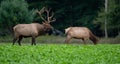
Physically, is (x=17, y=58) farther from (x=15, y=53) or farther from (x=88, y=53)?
(x=88, y=53)

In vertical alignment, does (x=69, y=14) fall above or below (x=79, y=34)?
below

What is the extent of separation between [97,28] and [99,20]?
24.6 feet

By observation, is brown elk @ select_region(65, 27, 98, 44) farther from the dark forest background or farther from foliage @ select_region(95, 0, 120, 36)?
foliage @ select_region(95, 0, 120, 36)

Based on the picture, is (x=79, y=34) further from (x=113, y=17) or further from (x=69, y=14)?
(x=69, y=14)

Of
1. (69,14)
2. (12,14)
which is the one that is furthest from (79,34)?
(69,14)

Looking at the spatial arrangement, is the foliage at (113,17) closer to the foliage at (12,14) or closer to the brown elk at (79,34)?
the foliage at (12,14)

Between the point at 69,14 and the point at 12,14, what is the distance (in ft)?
55.1

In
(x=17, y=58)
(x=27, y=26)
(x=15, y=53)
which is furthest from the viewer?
(x=27, y=26)

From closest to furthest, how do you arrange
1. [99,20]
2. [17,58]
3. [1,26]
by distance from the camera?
1. [17,58]
2. [1,26]
3. [99,20]

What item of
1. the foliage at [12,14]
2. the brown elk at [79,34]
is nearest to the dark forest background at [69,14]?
the foliage at [12,14]

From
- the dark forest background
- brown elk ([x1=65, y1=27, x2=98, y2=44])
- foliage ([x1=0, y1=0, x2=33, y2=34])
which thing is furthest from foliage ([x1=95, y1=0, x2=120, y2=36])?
brown elk ([x1=65, y1=27, x2=98, y2=44])

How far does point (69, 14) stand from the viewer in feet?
184

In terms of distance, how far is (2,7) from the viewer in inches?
1620

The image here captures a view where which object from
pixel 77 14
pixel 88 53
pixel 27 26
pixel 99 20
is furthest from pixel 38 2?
pixel 88 53
